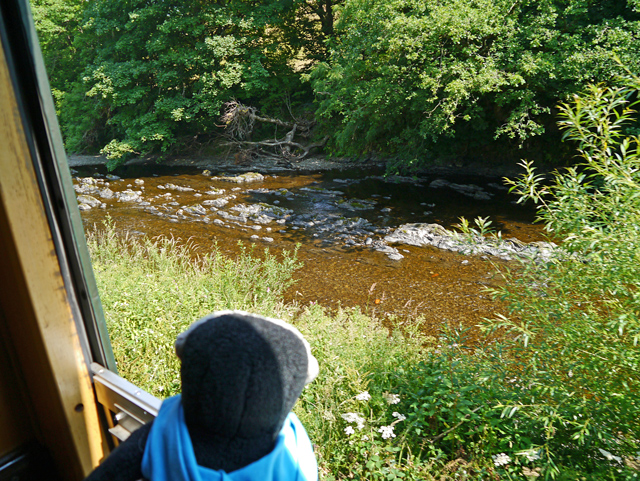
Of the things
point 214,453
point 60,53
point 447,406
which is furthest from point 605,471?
point 60,53

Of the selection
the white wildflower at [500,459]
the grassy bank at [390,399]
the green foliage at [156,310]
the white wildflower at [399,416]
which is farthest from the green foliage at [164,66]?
the white wildflower at [500,459]

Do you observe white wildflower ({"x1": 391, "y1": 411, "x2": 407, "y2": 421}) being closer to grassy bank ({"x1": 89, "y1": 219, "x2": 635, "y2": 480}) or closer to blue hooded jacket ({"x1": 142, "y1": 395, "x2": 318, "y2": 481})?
grassy bank ({"x1": 89, "y1": 219, "x2": 635, "y2": 480})

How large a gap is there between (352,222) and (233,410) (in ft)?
28.9

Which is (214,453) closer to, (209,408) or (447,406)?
(209,408)

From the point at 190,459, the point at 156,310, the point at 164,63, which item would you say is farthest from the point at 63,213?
the point at 164,63

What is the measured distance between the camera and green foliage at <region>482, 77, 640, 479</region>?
2127 mm

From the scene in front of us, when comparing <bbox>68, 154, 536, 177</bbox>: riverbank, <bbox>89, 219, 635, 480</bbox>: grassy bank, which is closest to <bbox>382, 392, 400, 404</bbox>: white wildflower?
<bbox>89, 219, 635, 480</bbox>: grassy bank

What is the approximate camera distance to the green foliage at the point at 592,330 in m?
2.13

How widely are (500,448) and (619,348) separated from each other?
2.84ft

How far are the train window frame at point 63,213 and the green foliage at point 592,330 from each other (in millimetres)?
1903

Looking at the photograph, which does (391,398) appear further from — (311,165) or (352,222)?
(311,165)

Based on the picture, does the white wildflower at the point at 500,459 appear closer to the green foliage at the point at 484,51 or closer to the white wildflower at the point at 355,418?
the white wildflower at the point at 355,418

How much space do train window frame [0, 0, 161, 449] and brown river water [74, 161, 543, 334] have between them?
3109 millimetres

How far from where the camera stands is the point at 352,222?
9.52 meters
